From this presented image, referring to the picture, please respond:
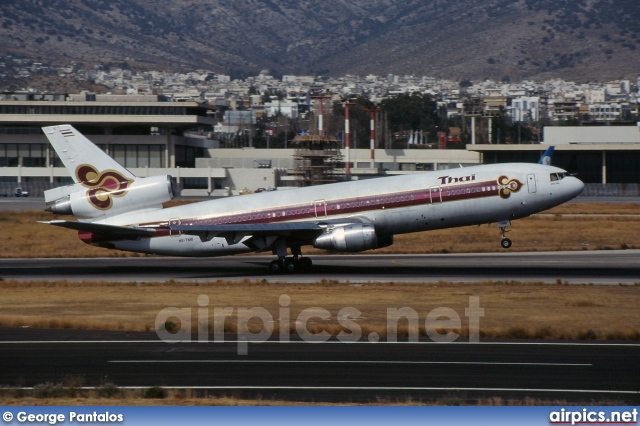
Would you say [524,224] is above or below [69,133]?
below

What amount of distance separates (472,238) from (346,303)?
30610 millimetres

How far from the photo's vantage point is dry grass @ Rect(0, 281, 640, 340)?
2858 centimetres

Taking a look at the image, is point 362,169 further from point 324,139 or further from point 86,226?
point 86,226

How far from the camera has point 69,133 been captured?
45438 millimetres

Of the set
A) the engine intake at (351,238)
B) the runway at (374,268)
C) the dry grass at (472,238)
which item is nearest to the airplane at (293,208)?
the engine intake at (351,238)

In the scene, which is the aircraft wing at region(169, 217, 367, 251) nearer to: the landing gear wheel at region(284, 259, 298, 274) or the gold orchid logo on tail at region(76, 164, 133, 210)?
the landing gear wheel at region(284, 259, 298, 274)

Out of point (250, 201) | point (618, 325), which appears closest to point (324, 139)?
point (250, 201)

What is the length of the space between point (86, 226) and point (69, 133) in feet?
16.1

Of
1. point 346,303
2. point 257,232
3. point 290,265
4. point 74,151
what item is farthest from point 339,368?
point 74,151

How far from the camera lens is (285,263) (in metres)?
45.3

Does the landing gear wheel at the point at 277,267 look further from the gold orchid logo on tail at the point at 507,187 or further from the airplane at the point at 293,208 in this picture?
the gold orchid logo on tail at the point at 507,187

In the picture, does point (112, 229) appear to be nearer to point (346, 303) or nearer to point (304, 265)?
point (304, 265)

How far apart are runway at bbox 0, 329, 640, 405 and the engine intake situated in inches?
640

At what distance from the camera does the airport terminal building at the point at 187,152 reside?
122 m
